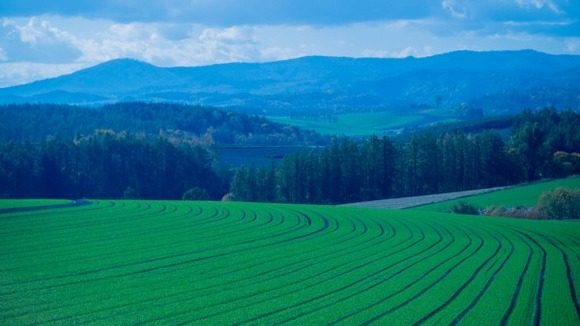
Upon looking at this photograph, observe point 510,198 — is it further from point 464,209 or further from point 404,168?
point 404,168

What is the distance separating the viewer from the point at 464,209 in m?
72.6

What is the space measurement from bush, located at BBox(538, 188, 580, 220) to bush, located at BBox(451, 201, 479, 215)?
22.5 feet

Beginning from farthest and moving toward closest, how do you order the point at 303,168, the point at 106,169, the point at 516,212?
the point at 106,169 < the point at 303,168 < the point at 516,212

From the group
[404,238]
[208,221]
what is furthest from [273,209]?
[404,238]

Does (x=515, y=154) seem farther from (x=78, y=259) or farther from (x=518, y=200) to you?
(x=78, y=259)

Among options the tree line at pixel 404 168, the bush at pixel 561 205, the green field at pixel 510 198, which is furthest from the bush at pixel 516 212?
the tree line at pixel 404 168

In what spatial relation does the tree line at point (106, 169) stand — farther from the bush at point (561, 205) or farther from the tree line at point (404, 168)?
the bush at point (561, 205)

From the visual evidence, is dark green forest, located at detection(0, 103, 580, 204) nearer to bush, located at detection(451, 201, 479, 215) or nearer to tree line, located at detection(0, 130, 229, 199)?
tree line, located at detection(0, 130, 229, 199)

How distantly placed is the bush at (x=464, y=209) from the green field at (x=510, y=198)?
1.89 m

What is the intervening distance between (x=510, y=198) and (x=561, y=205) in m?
13.7

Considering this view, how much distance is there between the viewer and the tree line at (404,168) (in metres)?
110

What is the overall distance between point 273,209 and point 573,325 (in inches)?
1581

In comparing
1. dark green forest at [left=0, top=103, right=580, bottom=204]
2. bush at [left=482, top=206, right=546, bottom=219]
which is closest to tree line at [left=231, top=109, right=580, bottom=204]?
dark green forest at [left=0, top=103, right=580, bottom=204]

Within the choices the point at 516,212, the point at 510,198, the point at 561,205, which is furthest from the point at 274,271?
the point at 510,198
